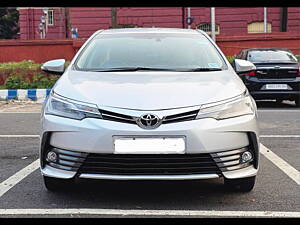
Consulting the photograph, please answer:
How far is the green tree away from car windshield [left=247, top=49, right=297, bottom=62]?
3382 centimetres

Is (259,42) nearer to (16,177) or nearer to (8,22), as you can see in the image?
(16,177)

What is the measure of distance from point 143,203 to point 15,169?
1.91m

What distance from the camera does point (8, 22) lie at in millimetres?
42906

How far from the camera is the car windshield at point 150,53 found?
4965mm

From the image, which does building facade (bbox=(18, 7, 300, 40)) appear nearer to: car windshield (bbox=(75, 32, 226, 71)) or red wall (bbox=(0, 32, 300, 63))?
red wall (bbox=(0, 32, 300, 63))

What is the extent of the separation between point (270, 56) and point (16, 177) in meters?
8.11

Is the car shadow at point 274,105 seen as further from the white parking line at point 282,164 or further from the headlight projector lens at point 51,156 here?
the headlight projector lens at point 51,156

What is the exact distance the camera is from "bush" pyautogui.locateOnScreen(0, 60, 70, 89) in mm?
14586

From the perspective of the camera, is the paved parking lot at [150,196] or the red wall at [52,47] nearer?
the paved parking lot at [150,196]

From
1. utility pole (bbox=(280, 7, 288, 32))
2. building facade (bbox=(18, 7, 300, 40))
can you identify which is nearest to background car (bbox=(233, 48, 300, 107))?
utility pole (bbox=(280, 7, 288, 32))

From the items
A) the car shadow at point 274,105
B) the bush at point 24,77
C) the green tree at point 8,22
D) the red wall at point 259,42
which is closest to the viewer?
the car shadow at point 274,105

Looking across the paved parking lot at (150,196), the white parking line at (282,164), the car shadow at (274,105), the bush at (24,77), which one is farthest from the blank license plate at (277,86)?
the bush at (24,77)

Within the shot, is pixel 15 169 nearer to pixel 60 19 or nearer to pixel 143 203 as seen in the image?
pixel 143 203
